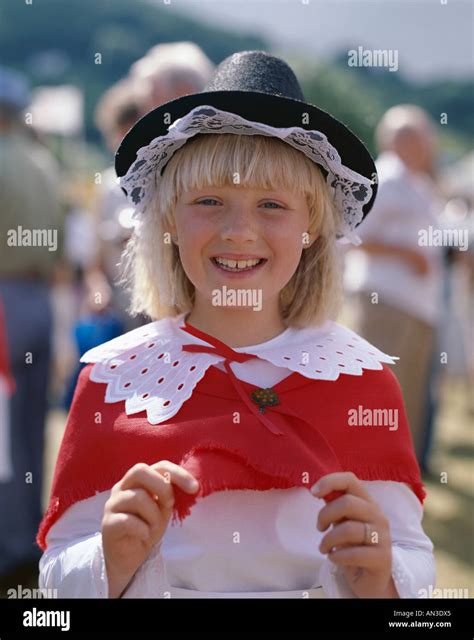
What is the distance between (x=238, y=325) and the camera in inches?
76.3

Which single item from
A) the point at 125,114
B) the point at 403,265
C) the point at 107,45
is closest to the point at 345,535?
the point at 125,114

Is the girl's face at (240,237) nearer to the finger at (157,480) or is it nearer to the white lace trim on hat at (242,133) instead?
the white lace trim on hat at (242,133)

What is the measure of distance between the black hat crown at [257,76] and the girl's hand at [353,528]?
0.83 meters

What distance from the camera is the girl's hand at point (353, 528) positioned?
1.53 meters

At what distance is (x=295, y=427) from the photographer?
1813 millimetres

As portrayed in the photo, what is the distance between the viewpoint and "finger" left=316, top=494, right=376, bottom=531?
60.4 inches

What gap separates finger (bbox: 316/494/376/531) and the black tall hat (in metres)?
0.73

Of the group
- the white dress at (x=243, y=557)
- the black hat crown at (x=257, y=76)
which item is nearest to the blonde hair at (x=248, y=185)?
the black hat crown at (x=257, y=76)

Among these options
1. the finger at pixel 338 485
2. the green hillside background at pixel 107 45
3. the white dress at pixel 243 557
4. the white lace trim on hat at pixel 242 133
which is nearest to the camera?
the finger at pixel 338 485

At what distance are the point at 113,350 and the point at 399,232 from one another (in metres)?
3.14

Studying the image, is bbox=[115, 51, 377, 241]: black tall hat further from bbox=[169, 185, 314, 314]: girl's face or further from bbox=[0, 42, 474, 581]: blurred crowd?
bbox=[0, 42, 474, 581]: blurred crowd
